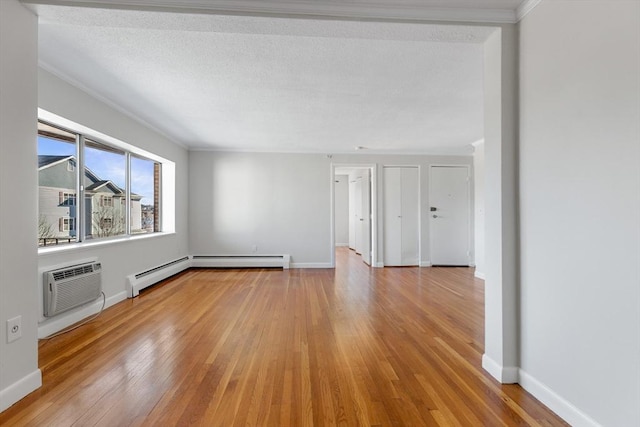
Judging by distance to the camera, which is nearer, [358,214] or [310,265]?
[310,265]

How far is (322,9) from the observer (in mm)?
1784

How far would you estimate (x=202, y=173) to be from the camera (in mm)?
5945

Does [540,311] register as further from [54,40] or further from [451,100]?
[54,40]

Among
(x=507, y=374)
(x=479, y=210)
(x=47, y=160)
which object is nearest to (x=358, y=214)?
(x=479, y=210)

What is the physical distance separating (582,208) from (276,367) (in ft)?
6.58

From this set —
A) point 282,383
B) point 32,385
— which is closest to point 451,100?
point 282,383

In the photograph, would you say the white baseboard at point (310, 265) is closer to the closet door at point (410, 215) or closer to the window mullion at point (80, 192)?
the closet door at point (410, 215)

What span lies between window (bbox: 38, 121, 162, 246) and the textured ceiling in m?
0.60

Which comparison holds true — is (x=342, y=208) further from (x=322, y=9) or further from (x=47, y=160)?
(x=322, y=9)

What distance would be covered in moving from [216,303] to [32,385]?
6.13 feet

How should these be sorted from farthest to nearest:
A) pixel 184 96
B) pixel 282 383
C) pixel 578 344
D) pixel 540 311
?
pixel 184 96
pixel 282 383
pixel 540 311
pixel 578 344

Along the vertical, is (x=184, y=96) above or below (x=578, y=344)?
above

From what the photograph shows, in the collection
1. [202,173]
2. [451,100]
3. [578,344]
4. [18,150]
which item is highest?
[451,100]

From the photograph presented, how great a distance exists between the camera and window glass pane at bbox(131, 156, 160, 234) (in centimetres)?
441
